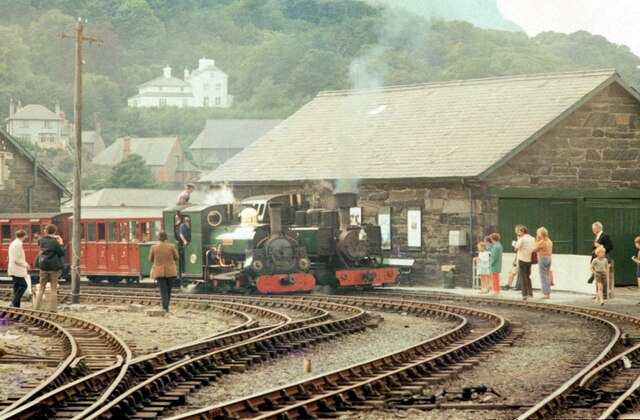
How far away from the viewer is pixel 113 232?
33.2 meters

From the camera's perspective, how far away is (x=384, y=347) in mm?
16672

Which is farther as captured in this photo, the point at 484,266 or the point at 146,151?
the point at 146,151

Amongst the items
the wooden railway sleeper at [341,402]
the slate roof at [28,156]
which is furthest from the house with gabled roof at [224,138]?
the wooden railway sleeper at [341,402]

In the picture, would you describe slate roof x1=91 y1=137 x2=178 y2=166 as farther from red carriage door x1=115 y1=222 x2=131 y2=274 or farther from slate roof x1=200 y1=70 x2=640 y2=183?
red carriage door x1=115 y1=222 x2=131 y2=274

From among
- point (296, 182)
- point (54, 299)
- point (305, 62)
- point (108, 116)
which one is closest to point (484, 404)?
point (54, 299)

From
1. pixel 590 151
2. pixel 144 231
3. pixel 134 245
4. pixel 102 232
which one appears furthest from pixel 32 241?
pixel 590 151

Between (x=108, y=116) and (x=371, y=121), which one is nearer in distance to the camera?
(x=371, y=121)

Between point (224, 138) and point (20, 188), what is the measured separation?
103144 millimetres

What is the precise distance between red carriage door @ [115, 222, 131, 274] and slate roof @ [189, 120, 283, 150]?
116844 millimetres

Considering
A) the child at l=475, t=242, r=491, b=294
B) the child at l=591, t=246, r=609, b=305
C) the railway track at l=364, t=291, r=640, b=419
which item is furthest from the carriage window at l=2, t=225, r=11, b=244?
the railway track at l=364, t=291, r=640, b=419

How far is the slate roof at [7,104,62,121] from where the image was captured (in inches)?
6206

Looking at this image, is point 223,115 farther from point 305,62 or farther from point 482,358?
point 482,358

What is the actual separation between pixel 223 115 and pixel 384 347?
16688cm

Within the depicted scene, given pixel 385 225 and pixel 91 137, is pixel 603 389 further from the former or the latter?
pixel 91 137
